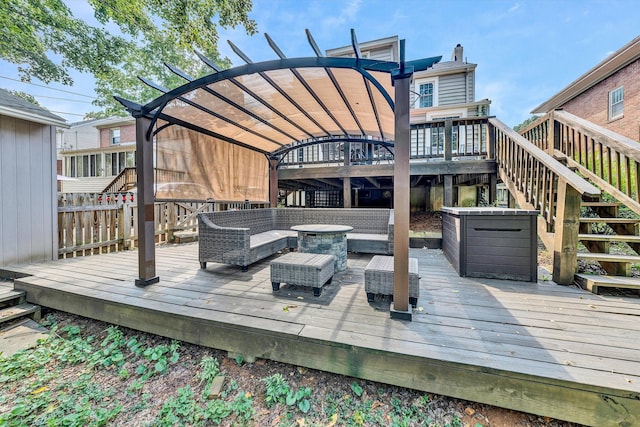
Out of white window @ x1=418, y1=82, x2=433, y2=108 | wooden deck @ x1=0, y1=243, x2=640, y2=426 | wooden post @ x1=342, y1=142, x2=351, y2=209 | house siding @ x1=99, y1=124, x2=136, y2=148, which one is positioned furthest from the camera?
house siding @ x1=99, y1=124, x2=136, y2=148

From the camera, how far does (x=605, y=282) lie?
2.73 m

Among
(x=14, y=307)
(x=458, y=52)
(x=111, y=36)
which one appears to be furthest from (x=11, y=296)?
(x=458, y=52)

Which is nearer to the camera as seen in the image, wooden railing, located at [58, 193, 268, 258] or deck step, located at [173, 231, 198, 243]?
wooden railing, located at [58, 193, 268, 258]

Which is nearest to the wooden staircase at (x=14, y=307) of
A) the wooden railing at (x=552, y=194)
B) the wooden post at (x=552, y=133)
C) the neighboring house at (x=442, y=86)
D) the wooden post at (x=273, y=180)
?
the wooden post at (x=273, y=180)

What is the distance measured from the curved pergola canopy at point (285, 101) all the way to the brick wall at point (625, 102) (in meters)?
7.58

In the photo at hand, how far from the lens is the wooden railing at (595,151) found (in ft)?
10.8

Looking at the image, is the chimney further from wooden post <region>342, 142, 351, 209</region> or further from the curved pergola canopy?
the curved pergola canopy

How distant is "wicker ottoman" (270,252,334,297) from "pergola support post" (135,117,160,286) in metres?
1.62

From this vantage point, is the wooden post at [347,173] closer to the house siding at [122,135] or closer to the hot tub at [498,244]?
the hot tub at [498,244]

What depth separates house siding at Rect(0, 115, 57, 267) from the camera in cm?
383

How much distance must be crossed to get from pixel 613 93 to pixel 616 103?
1.12ft

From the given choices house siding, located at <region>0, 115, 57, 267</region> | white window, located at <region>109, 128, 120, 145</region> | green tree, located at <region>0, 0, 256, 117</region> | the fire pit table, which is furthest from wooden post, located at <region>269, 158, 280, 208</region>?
white window, located at <region>109, 128, 120, 145</region>

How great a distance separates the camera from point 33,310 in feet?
10.0

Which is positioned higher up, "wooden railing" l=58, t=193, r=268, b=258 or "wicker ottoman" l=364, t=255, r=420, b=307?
"wooden railing" l=58, t=193, r=268, b=258
